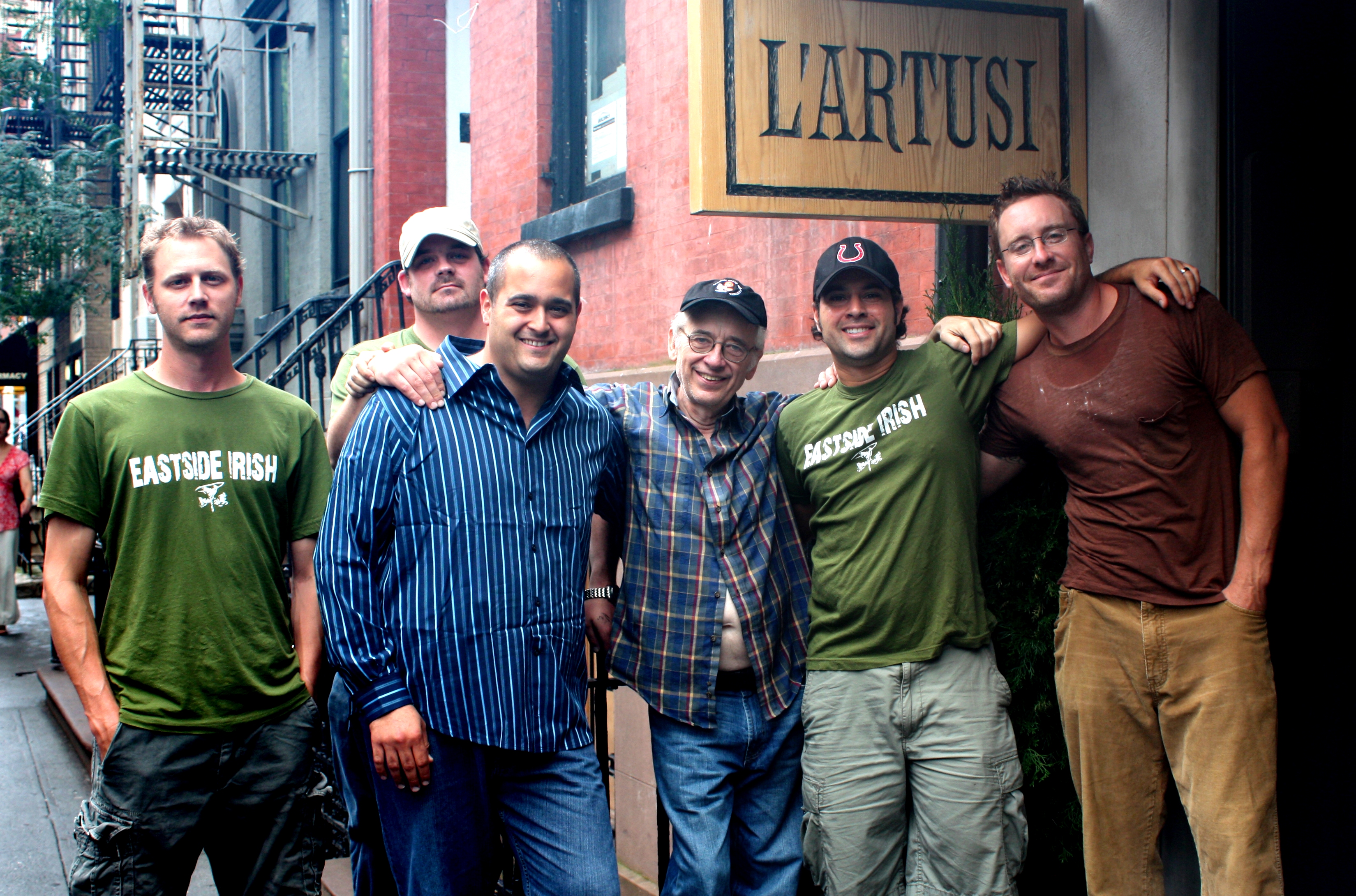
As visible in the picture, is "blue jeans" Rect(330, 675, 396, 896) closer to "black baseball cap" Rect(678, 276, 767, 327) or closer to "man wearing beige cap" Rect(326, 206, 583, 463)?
"man wearing beige cap" Rect(326, 206, 583, 463)

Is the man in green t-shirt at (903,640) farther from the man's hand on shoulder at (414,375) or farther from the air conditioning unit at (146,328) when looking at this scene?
the air conditioning unit at (146,328)

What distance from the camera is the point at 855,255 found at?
318 cm

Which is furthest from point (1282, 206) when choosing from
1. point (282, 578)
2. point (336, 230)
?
point (336, 230)

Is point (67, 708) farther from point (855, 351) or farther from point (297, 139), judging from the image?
point (297, 139)

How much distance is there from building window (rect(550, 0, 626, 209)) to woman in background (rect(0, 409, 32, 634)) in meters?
7.05

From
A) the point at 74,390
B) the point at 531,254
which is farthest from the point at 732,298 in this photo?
the point at 74,390

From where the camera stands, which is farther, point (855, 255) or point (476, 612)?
point (855, 255)

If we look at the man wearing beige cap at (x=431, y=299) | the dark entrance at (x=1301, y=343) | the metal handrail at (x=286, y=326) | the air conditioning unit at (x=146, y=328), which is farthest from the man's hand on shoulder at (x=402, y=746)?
the air conditioning unit at (x=146, y=328)

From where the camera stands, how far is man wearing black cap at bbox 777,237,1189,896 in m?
2.95

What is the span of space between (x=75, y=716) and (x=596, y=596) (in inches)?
230

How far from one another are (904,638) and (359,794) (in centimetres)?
146

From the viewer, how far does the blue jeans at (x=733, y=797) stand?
3.09m

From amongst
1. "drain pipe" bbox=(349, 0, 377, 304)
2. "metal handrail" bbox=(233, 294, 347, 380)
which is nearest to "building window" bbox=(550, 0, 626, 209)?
"metal handrail" bbox=(233, 294, 347, 380)

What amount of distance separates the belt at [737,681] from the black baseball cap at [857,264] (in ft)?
3.50
